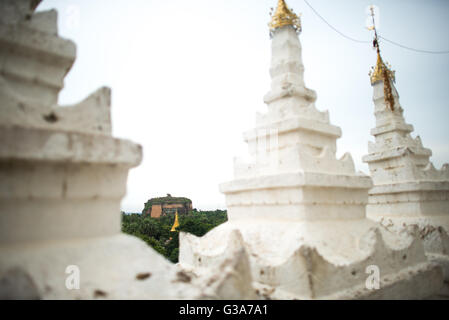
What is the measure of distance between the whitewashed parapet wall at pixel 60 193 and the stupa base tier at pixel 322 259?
5.46ft

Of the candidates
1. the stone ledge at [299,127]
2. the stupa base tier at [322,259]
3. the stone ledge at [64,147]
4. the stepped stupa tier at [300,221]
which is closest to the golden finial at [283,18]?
the stepped stupa tier at [300,221]

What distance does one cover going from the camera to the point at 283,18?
28.0ft

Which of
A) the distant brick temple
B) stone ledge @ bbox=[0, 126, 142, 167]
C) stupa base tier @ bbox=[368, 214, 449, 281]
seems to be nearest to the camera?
stone ledge @ bbox=[0, 126, 142, 167]

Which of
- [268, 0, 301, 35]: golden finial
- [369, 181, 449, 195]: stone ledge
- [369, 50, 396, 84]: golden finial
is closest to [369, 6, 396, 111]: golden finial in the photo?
[369, 50, 396, 84]: golden finial

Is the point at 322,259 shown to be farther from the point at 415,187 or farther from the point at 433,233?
the point at 415,187

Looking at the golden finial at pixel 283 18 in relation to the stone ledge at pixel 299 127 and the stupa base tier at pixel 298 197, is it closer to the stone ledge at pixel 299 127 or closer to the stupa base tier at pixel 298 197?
the stone ledge at pixel 299 127

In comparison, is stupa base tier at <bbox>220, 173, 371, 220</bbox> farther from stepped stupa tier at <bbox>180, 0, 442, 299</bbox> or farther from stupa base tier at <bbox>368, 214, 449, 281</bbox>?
stupa base tier at <bbox>368, 214, 449, 281</bbox>

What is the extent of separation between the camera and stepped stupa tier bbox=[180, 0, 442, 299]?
490 centimetres

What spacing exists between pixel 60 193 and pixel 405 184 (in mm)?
10122

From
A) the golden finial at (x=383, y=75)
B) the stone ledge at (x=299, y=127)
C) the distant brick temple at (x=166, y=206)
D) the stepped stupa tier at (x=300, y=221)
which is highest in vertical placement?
the golden finial at (x=383, y=75)

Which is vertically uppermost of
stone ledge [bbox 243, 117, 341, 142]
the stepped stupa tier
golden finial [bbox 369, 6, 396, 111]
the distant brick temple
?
golden finial [bbox 369, 6, 396, 111]

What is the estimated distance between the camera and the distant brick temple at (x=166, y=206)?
7275 cm

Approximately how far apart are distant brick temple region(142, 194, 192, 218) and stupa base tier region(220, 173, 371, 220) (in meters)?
67.0

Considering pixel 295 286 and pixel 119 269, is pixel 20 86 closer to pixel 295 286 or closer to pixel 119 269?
pixel 119 269
